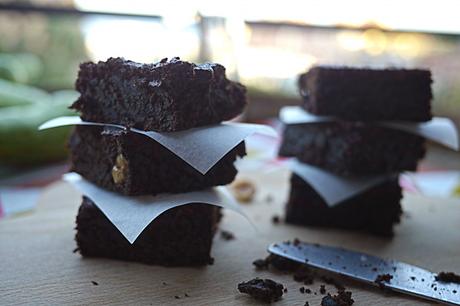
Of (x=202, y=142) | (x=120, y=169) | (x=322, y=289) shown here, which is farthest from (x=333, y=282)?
(x=120, y=169)

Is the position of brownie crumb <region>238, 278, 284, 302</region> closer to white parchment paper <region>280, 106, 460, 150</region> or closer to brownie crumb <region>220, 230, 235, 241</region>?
brownie crumb <region>220, 230, 235, 241</region>

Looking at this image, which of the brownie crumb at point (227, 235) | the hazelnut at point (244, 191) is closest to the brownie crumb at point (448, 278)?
the brownie crumb at point (227, 235)

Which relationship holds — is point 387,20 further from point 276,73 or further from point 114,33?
point 114,33

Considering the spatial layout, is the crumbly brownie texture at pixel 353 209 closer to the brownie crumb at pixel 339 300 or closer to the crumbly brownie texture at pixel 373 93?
the crumbly brownie texture at pixel 373 93

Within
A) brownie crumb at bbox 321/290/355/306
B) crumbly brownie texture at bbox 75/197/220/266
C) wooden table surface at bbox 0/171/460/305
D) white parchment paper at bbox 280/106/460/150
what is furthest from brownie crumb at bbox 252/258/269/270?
white parchment paper at bbox 280/106/460/150

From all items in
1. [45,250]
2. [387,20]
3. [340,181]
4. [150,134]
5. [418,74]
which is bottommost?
[45,250]

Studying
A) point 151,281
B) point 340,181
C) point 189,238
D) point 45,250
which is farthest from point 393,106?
point 45,250
